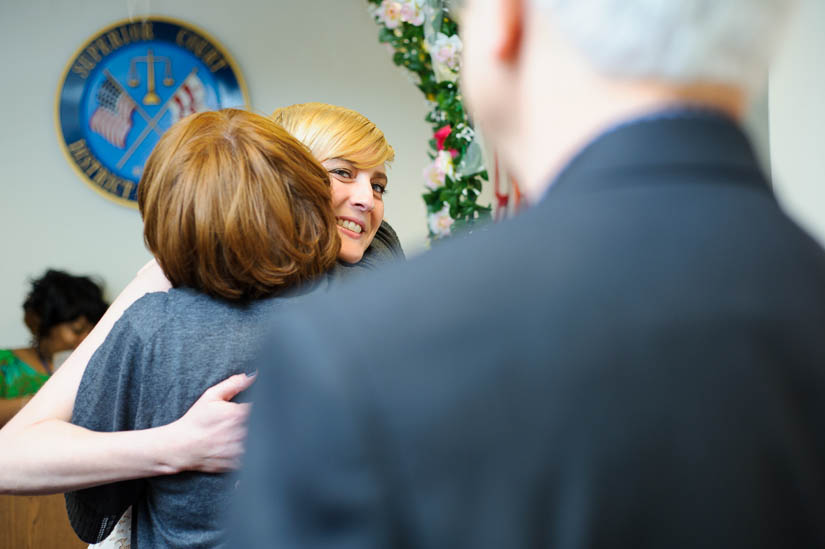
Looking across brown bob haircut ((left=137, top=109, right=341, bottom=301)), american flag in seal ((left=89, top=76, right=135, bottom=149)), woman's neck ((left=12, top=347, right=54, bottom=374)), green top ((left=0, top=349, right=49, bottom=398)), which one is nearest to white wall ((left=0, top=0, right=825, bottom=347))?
american flag in seal ((left=89, top=76, right=135, bottom=149))

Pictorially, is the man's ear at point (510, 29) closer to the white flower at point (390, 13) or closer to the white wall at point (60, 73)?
the white flower at point (390, 13)

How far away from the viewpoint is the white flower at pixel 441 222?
2102 mm

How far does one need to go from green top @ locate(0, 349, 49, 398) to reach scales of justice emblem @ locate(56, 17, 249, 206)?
127 centimetres

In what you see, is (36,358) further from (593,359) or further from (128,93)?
(593,359)

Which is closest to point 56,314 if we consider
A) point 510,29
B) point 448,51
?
point 448,51

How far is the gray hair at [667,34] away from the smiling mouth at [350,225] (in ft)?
4.47

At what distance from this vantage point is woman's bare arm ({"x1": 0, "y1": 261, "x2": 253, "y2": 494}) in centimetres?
108

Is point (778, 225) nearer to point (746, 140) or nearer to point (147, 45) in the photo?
point (746, 140)

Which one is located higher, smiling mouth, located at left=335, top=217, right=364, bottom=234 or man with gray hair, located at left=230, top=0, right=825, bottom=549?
smiling mouth, located at left=335, top=217, right=364, bottom=234

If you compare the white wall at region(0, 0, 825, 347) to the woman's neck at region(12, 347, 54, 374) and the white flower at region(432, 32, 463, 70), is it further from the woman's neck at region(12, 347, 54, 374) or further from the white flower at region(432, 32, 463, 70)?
the white flower at region(432, 32, 463, 70)

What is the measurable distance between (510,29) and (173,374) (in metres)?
0.81

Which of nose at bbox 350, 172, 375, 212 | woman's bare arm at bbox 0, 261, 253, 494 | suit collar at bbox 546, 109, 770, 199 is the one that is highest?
nose at bbox 350, 172, 375, 212

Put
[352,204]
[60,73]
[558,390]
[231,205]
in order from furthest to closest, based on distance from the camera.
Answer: [60,73] → [352,204] → [231,205] → [558,390]

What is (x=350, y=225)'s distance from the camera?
1807 mm
